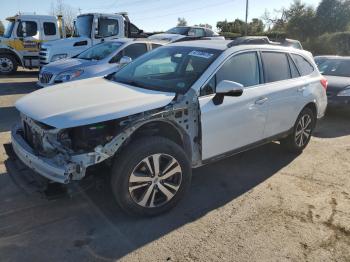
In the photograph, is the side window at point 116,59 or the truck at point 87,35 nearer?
the side window at point 116,59

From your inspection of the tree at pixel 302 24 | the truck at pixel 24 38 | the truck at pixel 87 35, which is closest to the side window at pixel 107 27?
the truck at pixel 87 35

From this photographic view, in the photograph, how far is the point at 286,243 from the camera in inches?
138

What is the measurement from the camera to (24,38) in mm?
15594

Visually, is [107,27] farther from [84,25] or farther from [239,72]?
[239,72]

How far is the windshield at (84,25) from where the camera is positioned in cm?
1404

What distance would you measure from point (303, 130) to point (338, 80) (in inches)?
157

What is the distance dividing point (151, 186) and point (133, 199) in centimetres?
22

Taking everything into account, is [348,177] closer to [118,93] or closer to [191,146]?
[191,146]

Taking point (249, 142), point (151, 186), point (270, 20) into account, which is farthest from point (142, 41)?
point (270, 20)

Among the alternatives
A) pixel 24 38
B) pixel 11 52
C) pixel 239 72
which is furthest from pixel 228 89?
pixel 11 52

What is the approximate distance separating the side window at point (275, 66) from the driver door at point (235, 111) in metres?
0.18

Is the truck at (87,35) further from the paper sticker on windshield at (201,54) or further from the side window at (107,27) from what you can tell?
the paper sticker on windshield at (201,54)

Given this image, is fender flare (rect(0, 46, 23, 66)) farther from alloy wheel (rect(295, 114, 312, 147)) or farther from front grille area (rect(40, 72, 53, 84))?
alloy wheel (rect(295, 114, 312, 147))

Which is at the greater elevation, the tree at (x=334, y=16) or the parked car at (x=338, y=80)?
the tree at (x=334, y=16)
